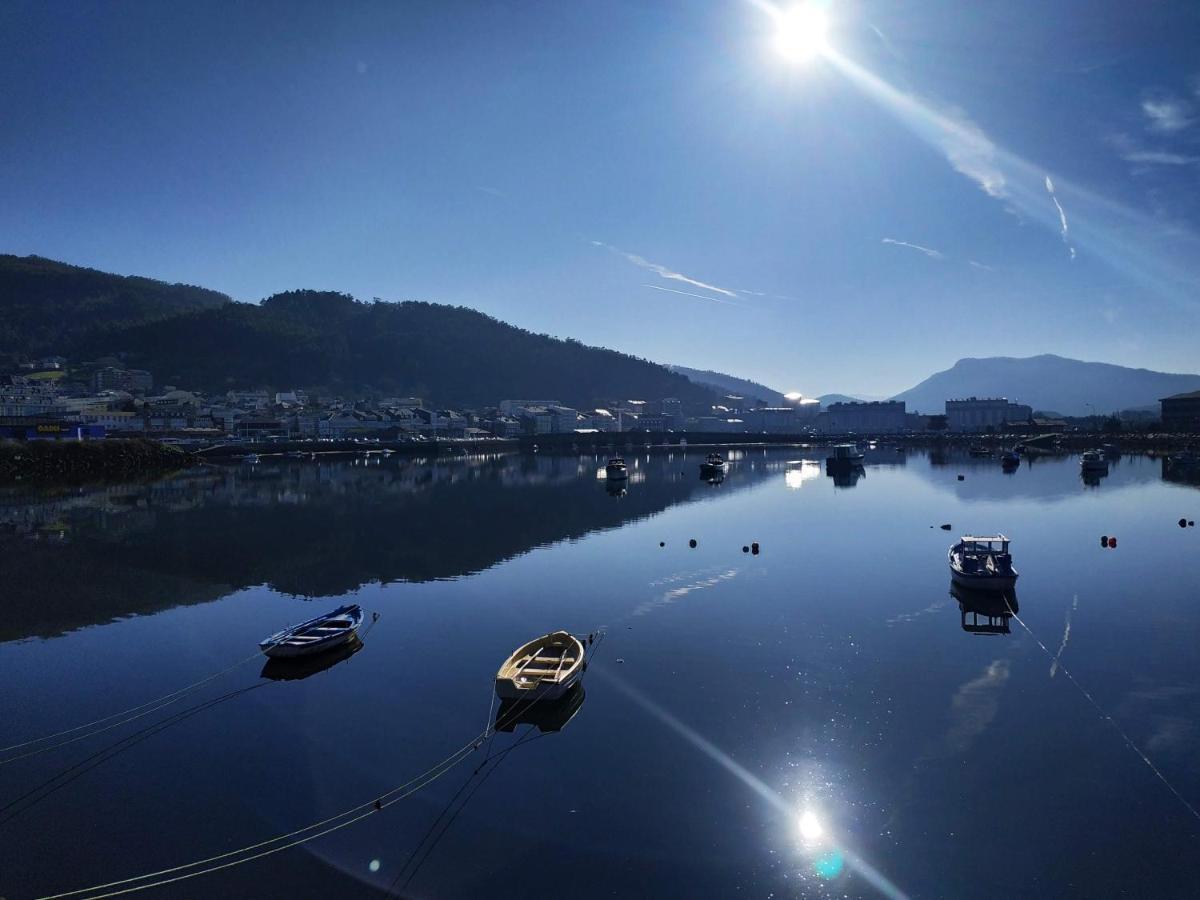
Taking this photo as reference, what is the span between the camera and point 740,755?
14484 mm

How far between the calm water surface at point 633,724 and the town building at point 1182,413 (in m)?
132

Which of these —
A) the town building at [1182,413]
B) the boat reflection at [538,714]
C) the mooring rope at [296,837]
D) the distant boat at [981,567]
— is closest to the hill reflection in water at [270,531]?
the boat reflection at [538,714]

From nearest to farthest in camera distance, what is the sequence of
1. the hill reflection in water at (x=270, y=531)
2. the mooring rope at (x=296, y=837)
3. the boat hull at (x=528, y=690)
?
the mooring rope at (x=296, y=837) → the boat hull at (x=528, y=690) → the hill reflection in water at (x=270, y=531)

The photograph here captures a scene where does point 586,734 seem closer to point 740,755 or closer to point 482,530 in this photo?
point 740,755

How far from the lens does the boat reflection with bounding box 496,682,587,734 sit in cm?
1583

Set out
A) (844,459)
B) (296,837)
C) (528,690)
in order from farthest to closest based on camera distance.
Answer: (844,459), (528,690), (296,837)

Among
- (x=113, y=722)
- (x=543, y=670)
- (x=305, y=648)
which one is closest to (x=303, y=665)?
(x=305, y=648)

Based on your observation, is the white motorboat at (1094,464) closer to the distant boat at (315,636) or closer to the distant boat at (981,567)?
the distant boat at (981,567)

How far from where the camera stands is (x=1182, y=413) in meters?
143

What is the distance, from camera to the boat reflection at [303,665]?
19.8 metres

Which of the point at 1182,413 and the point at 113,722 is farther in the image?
the point at 1182,413

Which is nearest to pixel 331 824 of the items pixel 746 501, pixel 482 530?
pixel 482 530

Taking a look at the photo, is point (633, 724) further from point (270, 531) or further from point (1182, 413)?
point (1182, 413)

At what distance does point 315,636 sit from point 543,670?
815 centimetres
